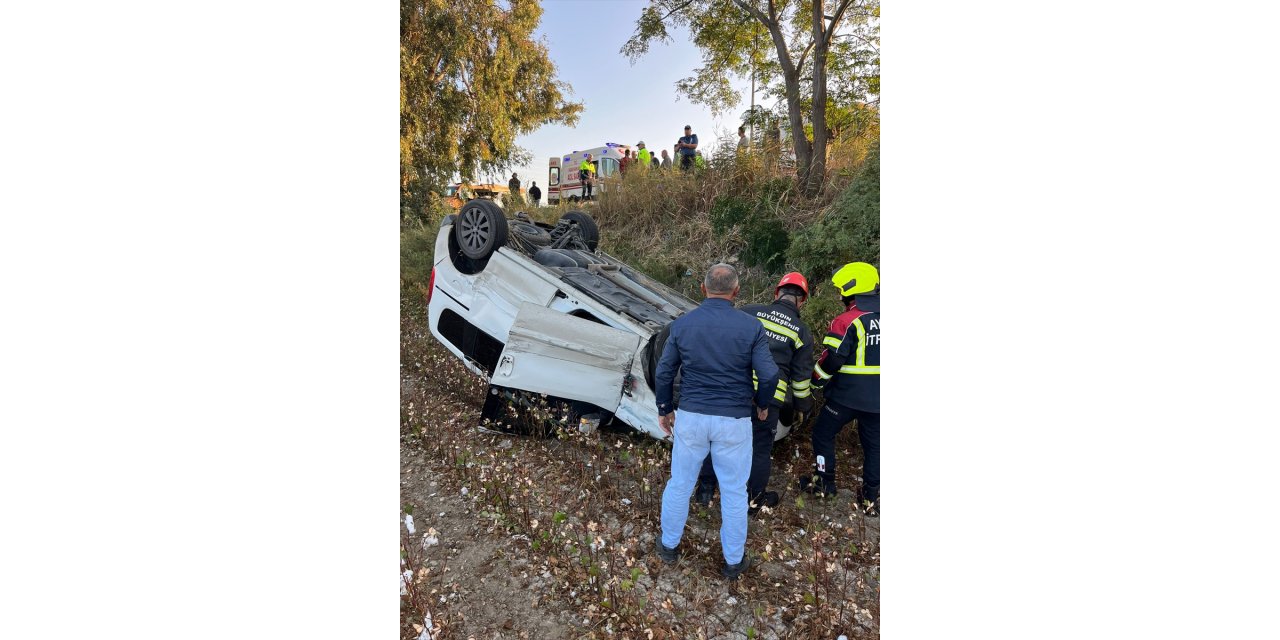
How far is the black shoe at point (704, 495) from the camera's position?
3.34m

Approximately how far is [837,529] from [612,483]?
1.27 metres

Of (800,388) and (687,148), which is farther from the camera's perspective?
(687,148)

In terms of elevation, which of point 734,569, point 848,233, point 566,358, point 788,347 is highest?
point 848,233

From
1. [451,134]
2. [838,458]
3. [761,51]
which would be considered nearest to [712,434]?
[838,458]

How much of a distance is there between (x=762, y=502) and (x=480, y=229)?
9.09 ft

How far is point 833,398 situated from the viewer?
3312mm

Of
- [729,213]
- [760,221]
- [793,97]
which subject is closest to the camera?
[760,221]

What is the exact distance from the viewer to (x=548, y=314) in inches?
143

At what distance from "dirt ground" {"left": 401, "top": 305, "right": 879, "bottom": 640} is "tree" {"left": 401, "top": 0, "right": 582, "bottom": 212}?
290 inches

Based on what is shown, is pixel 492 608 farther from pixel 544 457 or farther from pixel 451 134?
pixel 451 134

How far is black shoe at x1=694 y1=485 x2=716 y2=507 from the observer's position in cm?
334

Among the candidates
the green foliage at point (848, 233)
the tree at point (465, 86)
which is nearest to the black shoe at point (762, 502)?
the green foliage at point (848, 233)

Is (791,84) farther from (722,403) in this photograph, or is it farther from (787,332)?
(722,403)

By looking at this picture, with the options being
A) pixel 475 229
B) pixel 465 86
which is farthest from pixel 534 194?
pixel 475 229
